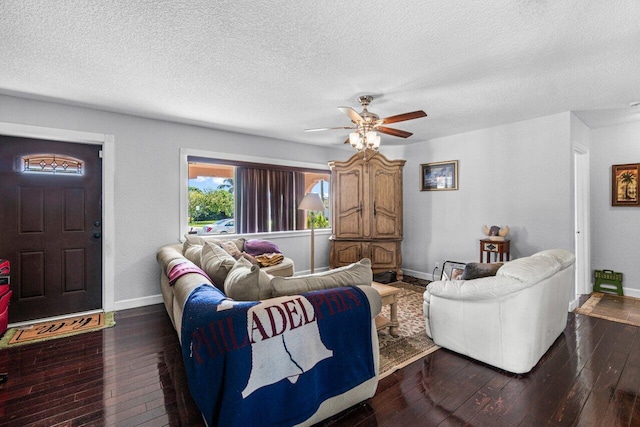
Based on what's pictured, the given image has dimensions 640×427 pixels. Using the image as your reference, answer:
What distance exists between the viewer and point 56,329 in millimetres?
3123

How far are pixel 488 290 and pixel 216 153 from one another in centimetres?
385

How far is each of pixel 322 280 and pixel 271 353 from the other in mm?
562

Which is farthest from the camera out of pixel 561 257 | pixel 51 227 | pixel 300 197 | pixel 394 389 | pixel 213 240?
pixel 300 197

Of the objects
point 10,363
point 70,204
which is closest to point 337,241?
point 70,204

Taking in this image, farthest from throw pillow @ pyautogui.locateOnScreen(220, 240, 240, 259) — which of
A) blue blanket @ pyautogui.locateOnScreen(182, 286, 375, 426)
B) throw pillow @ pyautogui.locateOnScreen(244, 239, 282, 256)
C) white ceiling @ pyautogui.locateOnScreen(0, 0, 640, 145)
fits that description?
blue blanket @ pyautogui.locateOnScreen(182, 286, 375, 426)

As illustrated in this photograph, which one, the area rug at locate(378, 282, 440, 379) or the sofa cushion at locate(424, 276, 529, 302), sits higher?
the sofa cushion at locate(424, 276, 529, 302)

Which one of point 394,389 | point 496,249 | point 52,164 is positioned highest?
point 52,164

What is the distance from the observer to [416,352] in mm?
2607

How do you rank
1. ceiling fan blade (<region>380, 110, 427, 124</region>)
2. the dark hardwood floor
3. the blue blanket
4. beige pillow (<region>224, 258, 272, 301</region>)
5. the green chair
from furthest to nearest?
the green chair
ceiling fan blade (<region>380, 110, 427, 124</region>)
the dark hardwood floor
beige pillow (<region>224, 258, 272, 301</region>)
the blue blanket

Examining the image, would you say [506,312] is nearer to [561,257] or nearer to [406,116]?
[561,257]

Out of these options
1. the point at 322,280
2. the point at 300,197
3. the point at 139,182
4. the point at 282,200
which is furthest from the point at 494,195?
the point at 139,182

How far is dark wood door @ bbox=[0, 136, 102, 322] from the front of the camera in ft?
10.5

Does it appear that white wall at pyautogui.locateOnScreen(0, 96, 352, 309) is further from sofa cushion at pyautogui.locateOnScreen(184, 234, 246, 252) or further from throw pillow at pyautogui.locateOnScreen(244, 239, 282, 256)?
throw pillow at pyautogui.locateOnScreen(244, 239, 282, 256)

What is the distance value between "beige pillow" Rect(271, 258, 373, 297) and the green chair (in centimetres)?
443
